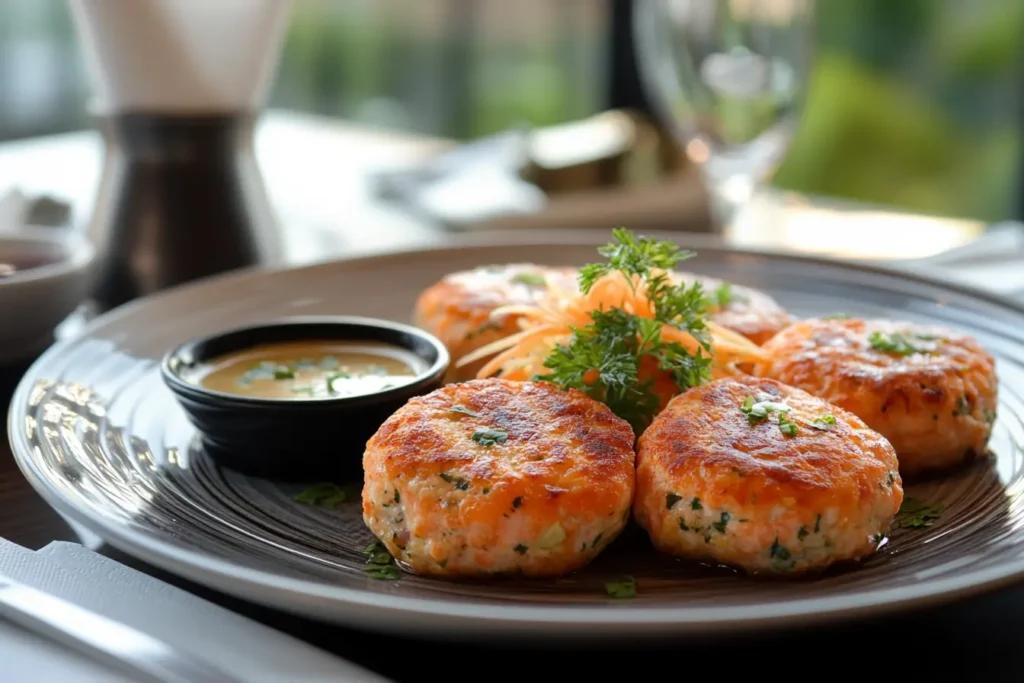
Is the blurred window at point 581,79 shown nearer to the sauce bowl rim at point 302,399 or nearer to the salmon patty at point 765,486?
the sauce bowl rim at point 302,399

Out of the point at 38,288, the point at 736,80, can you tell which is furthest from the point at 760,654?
the point at 736,80

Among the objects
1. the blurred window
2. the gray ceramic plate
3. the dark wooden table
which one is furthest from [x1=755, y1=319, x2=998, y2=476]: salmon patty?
the blurred window

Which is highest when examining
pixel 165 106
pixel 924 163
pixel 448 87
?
pixel 165 106

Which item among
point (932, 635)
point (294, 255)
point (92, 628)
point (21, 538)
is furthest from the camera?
point (294, 255)

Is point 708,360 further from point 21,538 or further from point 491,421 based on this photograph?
point 21,538

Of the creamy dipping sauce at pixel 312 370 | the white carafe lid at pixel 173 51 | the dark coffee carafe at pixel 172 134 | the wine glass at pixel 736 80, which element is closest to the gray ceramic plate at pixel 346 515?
the creamy dipping sauce at pixel 312 370

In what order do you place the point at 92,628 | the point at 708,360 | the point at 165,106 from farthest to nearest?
the point at 165,106
the point at 708,360
the point at 92,628

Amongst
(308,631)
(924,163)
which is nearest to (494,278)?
(308,631)

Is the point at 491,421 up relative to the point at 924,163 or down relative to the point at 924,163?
up

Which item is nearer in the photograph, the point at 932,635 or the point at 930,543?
the point at 932,635
